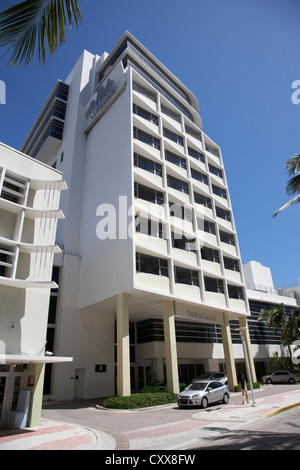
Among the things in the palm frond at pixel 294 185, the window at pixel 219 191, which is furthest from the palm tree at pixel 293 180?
the window at pixel 219 191

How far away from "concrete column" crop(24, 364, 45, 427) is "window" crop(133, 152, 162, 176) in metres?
17.3

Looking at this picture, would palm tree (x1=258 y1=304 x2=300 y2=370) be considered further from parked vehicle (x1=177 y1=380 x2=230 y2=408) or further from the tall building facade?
the tall building facade

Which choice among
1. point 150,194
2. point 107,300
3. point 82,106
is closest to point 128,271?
point 107,300

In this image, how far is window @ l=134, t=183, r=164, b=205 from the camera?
81.1ft

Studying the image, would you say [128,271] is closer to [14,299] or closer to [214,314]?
[14,299]

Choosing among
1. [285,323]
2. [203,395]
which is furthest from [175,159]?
[285,323]

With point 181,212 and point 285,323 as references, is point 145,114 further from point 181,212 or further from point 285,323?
point 285,323

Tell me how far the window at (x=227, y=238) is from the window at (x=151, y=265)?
11.5m

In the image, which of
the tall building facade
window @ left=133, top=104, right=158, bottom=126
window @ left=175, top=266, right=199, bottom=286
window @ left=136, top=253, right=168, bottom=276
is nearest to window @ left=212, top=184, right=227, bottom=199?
window @ left=133, top=104, right=158, bottom=126

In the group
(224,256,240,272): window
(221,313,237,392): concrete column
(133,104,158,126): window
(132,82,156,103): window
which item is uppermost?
(132,82,156,103): window

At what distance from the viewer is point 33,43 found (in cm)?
289

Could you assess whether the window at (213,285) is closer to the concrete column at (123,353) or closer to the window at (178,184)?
the window at (178,184)

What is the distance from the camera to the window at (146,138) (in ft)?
88.0

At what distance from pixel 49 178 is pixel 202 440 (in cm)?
1486
